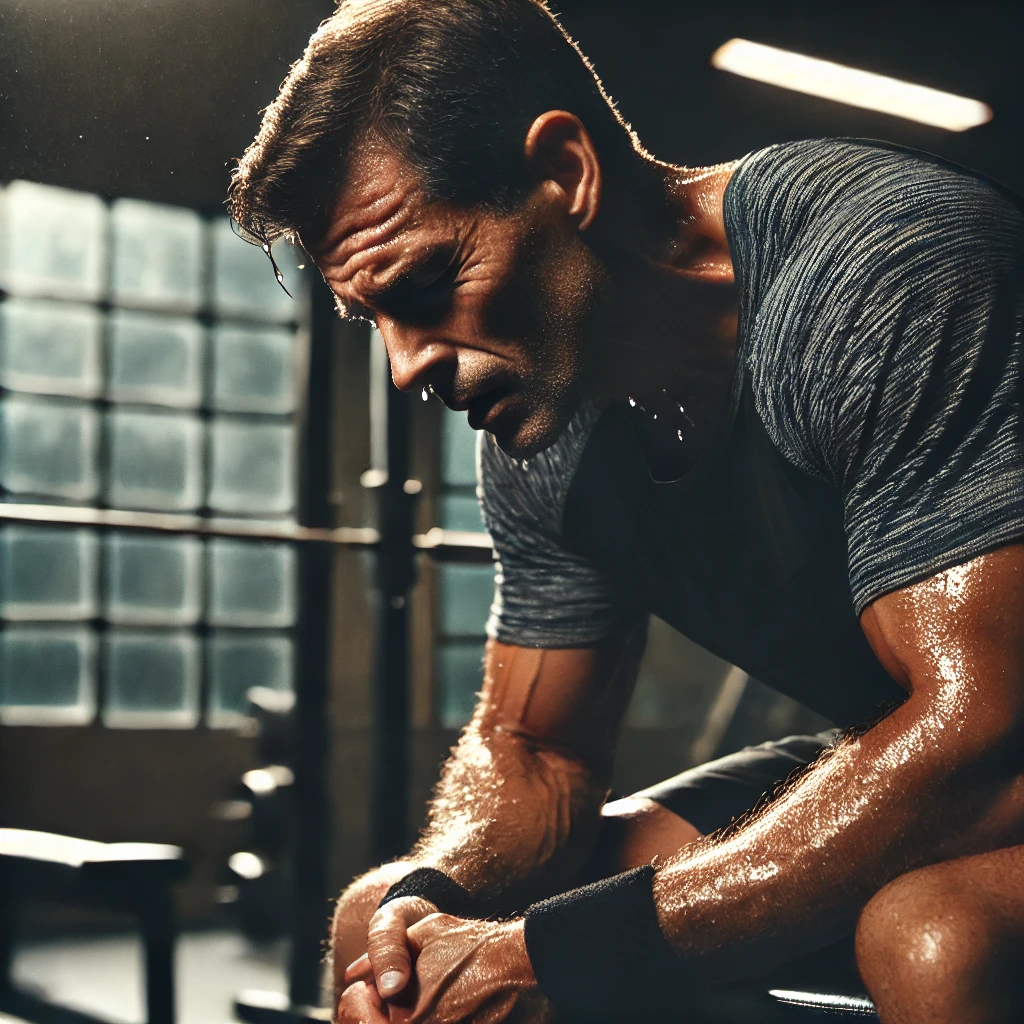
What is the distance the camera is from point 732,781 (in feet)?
3.14

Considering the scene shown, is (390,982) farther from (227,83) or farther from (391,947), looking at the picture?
(227,83)

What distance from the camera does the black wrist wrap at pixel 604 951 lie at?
75cm

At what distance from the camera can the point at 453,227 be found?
2.90 ft

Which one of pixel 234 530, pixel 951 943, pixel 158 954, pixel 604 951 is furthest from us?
pixel 234 530

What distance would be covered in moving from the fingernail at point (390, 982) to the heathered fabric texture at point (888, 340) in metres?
0.41

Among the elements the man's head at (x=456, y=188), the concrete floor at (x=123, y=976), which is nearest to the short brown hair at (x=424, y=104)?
the man's head at (x=456, y=188)

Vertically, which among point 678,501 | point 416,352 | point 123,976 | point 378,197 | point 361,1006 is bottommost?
point 123,976

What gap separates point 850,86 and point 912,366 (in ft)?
1.27

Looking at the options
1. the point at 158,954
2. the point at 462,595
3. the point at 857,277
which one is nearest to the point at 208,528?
the point at 462,595

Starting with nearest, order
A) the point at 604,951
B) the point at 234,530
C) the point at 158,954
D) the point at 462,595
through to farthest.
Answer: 1. the point at 604,951
2. the point at 158,954
3. the point at 462,595
4. the point at 234,530

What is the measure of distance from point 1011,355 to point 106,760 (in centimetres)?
234

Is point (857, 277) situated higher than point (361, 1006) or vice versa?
point (857, 277)

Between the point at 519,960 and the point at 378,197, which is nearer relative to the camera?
the point at 519,960

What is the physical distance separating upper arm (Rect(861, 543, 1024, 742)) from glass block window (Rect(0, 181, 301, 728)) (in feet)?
2.25
